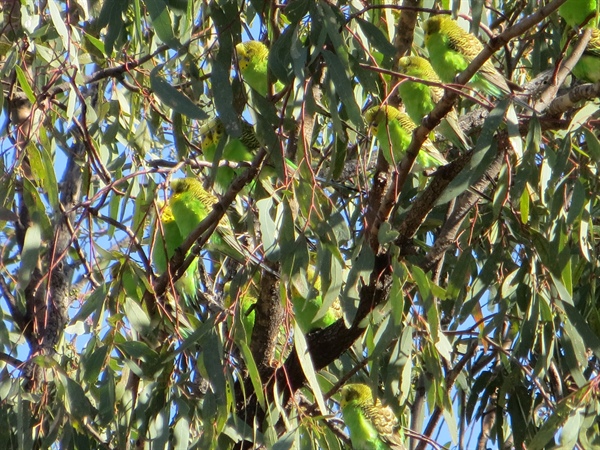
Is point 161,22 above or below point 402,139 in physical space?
above

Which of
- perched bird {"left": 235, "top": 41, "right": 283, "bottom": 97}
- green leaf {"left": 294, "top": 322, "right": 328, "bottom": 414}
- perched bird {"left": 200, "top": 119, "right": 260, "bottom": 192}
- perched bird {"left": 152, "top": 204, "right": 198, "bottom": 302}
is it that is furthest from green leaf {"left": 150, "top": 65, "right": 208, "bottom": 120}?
perched bird {"left": 235, "top": 41, "right": 283, "bottom": 97}

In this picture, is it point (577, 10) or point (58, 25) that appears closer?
point (58, 25)

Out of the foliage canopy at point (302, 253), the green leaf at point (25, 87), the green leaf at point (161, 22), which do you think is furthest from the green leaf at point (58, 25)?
the green leaf at point (161, 22)

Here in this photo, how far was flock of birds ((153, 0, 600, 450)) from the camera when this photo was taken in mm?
2416

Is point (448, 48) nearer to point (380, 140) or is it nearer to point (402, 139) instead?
point (402, 139)

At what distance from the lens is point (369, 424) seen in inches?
98.0

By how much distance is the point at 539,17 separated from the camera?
168cm

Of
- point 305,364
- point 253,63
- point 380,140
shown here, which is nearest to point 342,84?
point 305,364

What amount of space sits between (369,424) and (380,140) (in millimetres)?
793

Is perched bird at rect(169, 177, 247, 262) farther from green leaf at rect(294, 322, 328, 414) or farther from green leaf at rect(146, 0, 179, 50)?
green leaf at rect(146, 0, 179, 50)

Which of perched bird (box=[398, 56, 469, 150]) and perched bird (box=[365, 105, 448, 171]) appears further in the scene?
perched bird (box=[398, 56, 469, 150])

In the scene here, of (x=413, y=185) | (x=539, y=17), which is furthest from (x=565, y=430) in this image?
(x=413, y=185)

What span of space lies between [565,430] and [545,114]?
0.77m

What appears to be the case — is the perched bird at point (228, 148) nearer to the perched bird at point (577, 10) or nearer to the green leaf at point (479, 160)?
the perched bird at point (577, 10)
